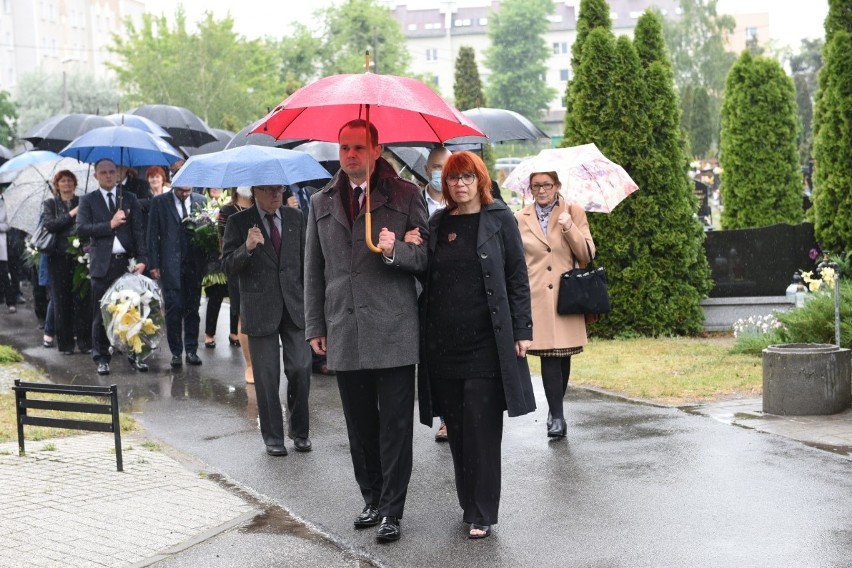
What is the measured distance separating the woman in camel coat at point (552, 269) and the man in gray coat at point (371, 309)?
7.48 feet

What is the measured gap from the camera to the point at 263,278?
28.4 feet

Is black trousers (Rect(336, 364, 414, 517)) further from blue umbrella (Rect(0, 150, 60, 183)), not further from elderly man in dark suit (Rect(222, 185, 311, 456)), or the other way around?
blue umbrella (Rect(0, 150, 60, 183))

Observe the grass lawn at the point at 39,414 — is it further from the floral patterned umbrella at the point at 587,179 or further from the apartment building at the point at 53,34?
the apartment building at the point at 53,34

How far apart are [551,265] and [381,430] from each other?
2670mm

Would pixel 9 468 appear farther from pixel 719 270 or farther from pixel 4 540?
pixel 719 270

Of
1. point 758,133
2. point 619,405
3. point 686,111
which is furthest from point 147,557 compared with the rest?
point 686,111

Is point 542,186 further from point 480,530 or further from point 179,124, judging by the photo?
point 179,124

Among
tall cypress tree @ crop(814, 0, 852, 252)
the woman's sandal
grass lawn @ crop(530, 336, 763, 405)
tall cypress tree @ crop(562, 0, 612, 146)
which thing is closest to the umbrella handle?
the woman's sandal

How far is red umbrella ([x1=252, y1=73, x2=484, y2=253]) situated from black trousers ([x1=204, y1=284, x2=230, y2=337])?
705cm

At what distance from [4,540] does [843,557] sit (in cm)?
413

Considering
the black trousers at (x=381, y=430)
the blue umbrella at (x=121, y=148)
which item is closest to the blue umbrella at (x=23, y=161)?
the blue umbrella at (x=121, y=148)

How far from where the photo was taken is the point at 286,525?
22.2 feet

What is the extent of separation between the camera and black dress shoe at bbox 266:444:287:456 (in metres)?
8.59

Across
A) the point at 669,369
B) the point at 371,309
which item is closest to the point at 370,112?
the point at 371,309
